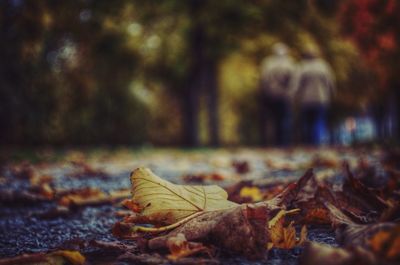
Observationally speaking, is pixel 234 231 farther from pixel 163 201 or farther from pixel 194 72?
pixel 194 72

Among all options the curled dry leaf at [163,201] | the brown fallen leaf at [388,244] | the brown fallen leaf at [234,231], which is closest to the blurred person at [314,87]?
the curled dry leaf at [163,201]

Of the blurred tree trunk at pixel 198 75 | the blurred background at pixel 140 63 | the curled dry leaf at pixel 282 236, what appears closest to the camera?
the curled dry leaf at pixel 282 236

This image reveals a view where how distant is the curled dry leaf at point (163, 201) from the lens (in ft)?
4.12

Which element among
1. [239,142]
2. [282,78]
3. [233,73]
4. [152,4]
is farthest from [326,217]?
[239,142]

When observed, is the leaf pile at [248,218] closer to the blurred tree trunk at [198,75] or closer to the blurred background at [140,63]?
the blurred background at [140,63]

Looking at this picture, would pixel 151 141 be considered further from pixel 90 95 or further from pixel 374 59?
pixel 374 59

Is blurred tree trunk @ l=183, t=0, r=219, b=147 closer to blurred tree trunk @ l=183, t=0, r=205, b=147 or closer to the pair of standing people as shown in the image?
blurred tree trunk @ l=183, t=0, r=205, b=147

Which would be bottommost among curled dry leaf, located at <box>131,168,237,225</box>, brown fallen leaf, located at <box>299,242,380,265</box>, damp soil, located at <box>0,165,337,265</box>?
damp soil, located at <box>0,165,337,265</box>

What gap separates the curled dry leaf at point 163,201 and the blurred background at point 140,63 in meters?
4.78

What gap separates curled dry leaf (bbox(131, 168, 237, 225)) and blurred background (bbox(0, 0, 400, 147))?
15.7ft

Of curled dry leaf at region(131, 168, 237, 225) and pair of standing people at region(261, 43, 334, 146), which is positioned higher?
pair of standing people at region(261, 43, 334, 146)

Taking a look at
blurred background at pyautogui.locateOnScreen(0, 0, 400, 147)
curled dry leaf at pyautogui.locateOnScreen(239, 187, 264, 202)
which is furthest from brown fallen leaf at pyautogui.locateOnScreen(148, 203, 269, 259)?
blurred background at pyautogui.locateOnScreen(0, 0, 400, 147)

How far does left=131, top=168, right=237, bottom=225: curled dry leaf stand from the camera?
126 centimetres

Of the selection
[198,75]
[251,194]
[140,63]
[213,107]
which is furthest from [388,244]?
[140,63]
